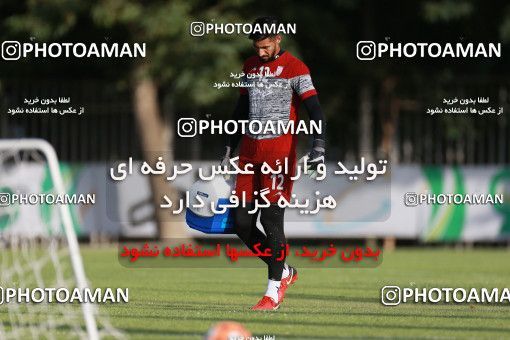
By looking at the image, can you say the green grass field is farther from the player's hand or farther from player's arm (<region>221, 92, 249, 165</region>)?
player's arm (<region>221, 92, 249, 165</region>)

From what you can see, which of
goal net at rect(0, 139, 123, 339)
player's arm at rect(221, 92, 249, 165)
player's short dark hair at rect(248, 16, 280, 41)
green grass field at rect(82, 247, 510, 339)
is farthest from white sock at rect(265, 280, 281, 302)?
player's short dark hair at rect(248, 16, 280, 41)

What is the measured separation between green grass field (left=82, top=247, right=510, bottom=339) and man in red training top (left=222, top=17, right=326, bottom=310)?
514mm

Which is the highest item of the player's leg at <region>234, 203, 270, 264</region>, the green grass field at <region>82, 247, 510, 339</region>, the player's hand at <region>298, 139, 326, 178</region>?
the player's hand at <region>298, 139, 326, 178</region>

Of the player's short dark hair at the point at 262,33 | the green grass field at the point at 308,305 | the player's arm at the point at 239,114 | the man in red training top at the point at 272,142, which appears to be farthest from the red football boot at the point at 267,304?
the player's short dark hair at the point at 262,33

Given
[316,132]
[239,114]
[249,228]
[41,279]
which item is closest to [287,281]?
Result: [249,228]

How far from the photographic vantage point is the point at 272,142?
10.1 meters

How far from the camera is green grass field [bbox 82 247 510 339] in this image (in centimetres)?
862

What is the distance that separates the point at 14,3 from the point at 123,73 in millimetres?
2512

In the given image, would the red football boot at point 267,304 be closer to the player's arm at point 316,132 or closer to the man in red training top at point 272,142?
the man in red training top at point 272,142

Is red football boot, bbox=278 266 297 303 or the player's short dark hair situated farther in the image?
red football boot, bbox=278 266 297 303

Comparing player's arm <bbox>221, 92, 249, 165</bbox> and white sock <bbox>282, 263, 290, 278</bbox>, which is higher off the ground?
player's arm <bbox>221, 92, 249, 165</bbox>

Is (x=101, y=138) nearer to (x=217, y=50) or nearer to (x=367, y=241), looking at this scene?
(x=217, y=50)

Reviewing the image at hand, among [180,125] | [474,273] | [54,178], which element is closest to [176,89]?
[180,125]

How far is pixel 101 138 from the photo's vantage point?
84.1 feet
